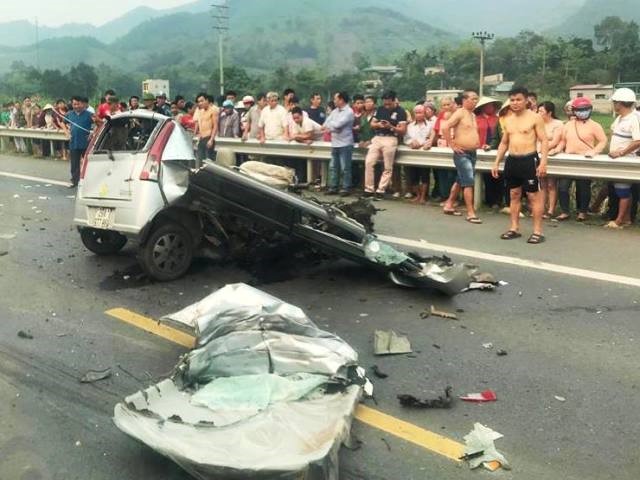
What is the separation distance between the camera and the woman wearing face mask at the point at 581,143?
958 centimetres

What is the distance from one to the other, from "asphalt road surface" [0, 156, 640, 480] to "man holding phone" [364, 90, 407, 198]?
309 cm

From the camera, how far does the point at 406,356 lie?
4.85 meters

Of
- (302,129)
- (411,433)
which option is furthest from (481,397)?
(302,129)

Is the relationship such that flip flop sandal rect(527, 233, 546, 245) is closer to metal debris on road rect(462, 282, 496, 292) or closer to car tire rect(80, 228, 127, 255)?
metal debris on road rect(462, 282, 496, 292)

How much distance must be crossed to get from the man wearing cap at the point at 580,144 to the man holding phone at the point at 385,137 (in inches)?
101

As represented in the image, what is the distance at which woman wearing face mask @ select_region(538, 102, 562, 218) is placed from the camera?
9.70m

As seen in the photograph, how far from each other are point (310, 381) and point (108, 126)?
4.49 m

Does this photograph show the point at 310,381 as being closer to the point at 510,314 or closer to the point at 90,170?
the point at 510,314

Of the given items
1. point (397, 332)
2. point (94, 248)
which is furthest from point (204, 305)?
point (94, 248)

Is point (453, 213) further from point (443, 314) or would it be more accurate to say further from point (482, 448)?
point (482, 448)

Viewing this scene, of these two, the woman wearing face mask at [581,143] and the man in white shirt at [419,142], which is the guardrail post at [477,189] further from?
the woman wearing face mask at [581,143]

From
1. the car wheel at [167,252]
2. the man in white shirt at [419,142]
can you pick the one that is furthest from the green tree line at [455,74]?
the car wheel at [167,252]

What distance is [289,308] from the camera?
4.58 metres

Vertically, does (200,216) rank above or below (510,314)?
above
